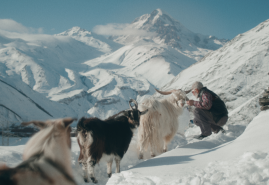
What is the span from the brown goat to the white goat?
3099 millimetres

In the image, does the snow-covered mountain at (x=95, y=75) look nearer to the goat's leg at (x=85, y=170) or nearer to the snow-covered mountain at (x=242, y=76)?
the snow-covered mountain at (x=242, y=76)

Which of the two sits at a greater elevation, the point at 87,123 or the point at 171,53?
the point at 171,53

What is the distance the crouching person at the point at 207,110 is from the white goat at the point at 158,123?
0.47 metres

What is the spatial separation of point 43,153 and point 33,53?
400 feet

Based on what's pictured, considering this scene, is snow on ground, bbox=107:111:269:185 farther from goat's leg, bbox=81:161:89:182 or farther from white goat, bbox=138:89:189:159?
white goat, bbox=138:89:189:159

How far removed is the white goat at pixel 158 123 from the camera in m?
4.48

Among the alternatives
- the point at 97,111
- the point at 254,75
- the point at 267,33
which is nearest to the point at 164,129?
the point at 254,75

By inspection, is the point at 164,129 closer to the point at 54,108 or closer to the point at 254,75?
the point at 254,75

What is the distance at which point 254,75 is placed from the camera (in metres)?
8.35

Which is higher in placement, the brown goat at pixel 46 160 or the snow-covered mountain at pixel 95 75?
→ the snow-covered mountain at pixel 95 75

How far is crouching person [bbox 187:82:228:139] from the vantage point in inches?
179

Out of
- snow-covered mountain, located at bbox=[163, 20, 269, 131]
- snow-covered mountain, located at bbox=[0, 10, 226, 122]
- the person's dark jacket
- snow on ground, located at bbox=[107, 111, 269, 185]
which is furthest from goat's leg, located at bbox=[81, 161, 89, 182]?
snow-covered mountain, located at bbox=[0, 10, 226, 122]

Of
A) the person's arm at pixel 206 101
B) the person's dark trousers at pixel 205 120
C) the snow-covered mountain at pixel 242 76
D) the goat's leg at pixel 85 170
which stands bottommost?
the goat's leg at pixel 85 170

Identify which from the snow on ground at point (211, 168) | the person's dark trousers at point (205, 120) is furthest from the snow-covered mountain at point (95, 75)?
the snow on ground at point (211, 168)
